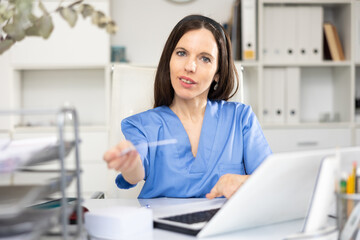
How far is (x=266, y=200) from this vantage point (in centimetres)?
74

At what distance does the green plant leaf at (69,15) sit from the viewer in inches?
29.4

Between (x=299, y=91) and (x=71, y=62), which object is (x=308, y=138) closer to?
(x=299, y=91)

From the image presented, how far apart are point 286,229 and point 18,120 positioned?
101 inches

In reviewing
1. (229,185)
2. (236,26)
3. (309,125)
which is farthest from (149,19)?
(229,185)

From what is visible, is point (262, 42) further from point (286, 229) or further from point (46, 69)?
point (286, 229)

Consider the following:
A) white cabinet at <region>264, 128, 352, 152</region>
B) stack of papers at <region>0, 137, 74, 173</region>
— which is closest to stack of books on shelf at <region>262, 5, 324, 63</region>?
white cabinet at <region>264, 128, 352, 152</region>

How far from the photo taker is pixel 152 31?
125 inches

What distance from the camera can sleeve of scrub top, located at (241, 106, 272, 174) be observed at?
138cm

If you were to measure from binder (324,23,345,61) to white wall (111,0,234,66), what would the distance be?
0.70m

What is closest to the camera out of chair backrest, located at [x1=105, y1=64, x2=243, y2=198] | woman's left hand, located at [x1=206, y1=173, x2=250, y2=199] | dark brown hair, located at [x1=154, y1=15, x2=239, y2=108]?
woman's left hand, located at [x1=206, y1=173, x2=250, y2=199]

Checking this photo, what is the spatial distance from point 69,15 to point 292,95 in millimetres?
2427

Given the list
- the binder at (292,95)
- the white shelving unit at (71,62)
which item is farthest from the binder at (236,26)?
the white shelving unit at (71,62)

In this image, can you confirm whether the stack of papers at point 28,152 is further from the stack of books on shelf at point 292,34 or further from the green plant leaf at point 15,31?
the stack of books on shelf at point 292,34

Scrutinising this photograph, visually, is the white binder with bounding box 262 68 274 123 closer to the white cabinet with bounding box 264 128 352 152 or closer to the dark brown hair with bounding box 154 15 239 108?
the white cabinet with bounding box 264 128 352 152
